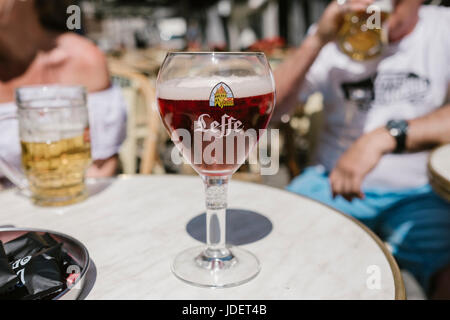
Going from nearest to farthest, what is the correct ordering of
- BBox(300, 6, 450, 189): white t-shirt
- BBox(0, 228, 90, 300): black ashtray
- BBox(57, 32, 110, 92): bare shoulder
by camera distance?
BBox(0, 228, 90, 300): black ashtray
BBox(57, 32, 110, 92): bare shoulder
BBox(300, 6, 450, 189): white t-shirt

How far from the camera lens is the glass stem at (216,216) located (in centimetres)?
62

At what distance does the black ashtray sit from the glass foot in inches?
5.9

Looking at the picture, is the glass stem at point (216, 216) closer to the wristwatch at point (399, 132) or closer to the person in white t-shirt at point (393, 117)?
the person in white t-shirt at point (393, 117)

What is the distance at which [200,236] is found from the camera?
0.74 metres

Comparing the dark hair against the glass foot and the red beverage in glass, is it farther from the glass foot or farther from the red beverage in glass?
the glass foot

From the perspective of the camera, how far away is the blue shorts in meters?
1.43

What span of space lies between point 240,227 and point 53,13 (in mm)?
1179

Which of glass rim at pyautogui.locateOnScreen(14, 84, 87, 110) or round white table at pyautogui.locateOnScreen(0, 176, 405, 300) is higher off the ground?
glass rim at pyautogui.locateOnScreen(14, 84, 87, 110)

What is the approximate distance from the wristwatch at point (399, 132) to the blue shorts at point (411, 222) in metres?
0.25

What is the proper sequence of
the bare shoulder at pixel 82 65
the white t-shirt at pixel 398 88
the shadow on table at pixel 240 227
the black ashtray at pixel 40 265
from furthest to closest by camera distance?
1. the white t-shirt at pixel 398 88
2. the bare shoulder at pixel 82 65
3. the shadow on table at pixel 240 227
4. the black ashtray at pixel 40 265

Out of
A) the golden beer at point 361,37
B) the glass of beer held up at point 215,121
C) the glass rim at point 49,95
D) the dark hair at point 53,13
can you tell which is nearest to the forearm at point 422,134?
the golden beer at point 361,37

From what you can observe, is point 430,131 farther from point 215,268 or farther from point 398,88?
point 215,268

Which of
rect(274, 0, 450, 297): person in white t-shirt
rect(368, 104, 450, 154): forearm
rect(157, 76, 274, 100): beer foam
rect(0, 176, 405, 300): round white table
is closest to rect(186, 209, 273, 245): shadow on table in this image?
rect(0, 176, 405, 300): round white table
